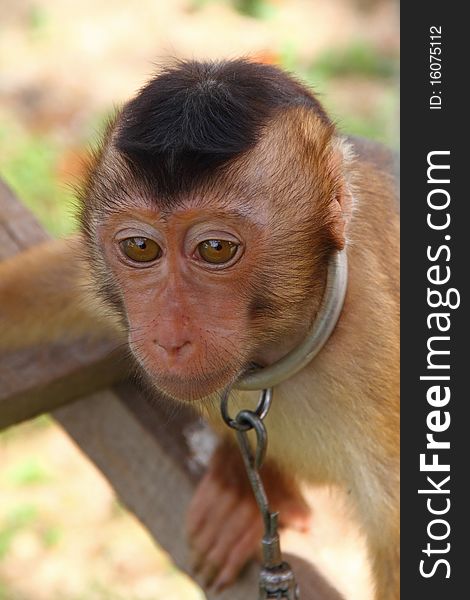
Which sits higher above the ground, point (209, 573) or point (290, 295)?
point (290, 295)

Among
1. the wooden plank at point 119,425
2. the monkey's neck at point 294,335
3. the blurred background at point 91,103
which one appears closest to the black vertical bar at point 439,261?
the monkey's neck at point 294,335

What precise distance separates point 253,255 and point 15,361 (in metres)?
1.24

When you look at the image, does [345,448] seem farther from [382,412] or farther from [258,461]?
[258,461]

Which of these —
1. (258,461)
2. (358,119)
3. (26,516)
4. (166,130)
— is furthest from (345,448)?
(358,119)

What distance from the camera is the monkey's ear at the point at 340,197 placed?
3.04 m

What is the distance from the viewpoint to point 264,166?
9.73ft

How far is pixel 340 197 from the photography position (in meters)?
3.09

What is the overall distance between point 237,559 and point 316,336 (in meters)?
1.02

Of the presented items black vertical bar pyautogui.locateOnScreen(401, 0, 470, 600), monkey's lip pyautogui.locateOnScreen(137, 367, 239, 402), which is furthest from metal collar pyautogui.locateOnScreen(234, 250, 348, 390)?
black vertical bar pyautogui.locateOnScreen(401, 0, 470, 600)

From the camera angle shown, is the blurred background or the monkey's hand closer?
the monkey's hand

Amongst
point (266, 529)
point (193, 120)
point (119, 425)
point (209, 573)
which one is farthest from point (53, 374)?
point (193, 120)

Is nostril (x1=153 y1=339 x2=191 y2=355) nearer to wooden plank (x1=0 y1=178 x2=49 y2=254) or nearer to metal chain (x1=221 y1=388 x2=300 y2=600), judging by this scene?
metal chain (x1=221 y1=388 x2=300 y2=600)

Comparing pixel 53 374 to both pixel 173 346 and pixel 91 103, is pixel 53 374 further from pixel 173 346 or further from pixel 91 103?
pixel 91 103

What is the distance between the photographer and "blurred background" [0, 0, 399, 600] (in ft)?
20.4
